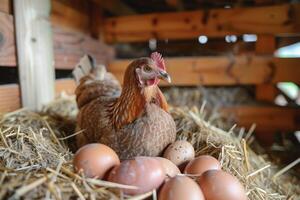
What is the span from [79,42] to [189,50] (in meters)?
1.14

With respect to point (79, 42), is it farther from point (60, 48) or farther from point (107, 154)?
point (107, 154)

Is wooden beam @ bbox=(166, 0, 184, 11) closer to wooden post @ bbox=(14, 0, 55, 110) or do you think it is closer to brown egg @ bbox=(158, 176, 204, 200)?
wooden post @ bbox=(14, 0, 55, 110)

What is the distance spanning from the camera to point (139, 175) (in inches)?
39.4

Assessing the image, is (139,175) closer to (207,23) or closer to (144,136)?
(144,136)

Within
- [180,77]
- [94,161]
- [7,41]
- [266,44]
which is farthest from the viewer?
[180,77]

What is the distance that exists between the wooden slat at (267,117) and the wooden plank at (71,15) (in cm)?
138

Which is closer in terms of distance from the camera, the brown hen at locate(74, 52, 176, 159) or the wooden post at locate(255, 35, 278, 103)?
the brown hen at locate(74, 52, 176, 159)

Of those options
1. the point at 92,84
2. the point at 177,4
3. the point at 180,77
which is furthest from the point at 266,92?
the point at 92,84

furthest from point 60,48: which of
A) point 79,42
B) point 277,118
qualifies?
point 277,118

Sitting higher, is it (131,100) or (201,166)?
(131,100)

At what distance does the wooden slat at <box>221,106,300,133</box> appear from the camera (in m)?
2.39

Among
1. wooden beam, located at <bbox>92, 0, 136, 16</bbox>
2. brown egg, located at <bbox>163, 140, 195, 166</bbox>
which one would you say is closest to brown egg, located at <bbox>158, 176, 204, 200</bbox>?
brown egg, located at <bbox>163, 140, 195, 166</bbox>

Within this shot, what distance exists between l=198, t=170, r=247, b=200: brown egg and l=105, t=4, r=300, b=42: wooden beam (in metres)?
1.70

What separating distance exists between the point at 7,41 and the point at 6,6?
19 cm
